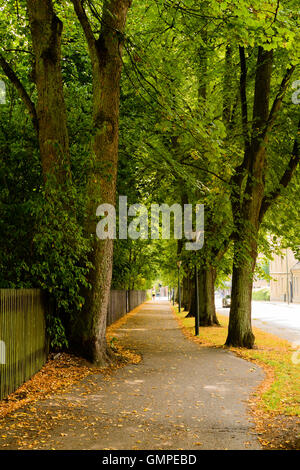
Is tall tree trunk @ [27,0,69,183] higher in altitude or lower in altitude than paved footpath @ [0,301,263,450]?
higher

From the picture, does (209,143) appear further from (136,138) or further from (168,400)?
(168,400)

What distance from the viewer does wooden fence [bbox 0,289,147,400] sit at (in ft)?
23.0

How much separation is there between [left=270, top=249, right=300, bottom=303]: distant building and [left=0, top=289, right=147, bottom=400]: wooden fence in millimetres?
47708

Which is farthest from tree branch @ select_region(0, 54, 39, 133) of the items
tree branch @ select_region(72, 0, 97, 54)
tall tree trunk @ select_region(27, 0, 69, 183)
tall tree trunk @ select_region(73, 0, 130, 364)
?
tree branch @ select_region(72, 0, 97, 54)

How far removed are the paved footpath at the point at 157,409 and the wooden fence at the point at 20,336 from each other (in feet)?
2.44

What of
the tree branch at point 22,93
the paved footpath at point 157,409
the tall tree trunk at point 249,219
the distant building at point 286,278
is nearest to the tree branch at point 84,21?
the tree branch at point 22,93

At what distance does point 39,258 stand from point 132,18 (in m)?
11.4

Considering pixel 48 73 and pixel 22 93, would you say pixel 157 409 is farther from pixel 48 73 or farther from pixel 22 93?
pixel 22 93

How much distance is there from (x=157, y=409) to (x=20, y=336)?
2597 mm

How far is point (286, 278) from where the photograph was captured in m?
66.6

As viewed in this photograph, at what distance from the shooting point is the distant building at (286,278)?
60.3 m

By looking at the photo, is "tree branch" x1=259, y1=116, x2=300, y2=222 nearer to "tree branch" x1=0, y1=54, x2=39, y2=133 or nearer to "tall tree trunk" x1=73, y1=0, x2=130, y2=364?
"tall tree trunk" x1=73, y1=0, x2=130, y2=364

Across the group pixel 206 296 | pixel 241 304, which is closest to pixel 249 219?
pixel 241 304

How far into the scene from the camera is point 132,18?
16.9m
